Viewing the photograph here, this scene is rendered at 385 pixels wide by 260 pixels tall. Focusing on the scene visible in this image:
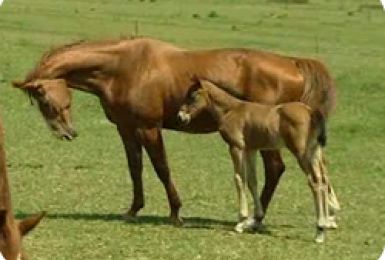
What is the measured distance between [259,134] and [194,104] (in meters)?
0.84

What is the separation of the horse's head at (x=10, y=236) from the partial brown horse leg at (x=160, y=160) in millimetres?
4812

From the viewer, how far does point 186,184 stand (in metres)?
12.2

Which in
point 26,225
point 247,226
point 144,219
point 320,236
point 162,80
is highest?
point 26,225

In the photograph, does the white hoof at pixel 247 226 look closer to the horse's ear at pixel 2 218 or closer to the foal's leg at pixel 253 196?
the foal's leg at pixel 253 196

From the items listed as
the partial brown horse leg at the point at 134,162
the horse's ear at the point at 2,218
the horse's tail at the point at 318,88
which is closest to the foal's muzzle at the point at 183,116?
the partial brown horse leg at the point at 134,162

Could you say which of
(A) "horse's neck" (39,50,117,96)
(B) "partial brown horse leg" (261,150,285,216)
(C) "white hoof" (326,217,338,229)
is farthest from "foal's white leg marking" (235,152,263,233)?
(A) "horse's neck" (39,50,117,96)

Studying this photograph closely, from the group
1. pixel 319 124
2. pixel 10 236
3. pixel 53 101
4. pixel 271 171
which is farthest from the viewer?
pixel 271 171

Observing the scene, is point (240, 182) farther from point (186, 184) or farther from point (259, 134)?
point (186, 184)

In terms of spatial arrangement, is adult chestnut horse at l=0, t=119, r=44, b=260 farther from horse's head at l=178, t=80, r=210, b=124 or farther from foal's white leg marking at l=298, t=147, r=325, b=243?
horse's head at l=178, t=80, r=210, b=124

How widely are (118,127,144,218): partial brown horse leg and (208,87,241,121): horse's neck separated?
0.85m

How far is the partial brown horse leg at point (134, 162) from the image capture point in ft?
33.4

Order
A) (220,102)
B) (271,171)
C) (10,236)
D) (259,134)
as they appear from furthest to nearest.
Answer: (271,171)
(220,102)
(259,134)
(10,236)

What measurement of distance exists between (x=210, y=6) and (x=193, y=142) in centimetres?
2868

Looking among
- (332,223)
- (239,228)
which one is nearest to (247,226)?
(239,228)
